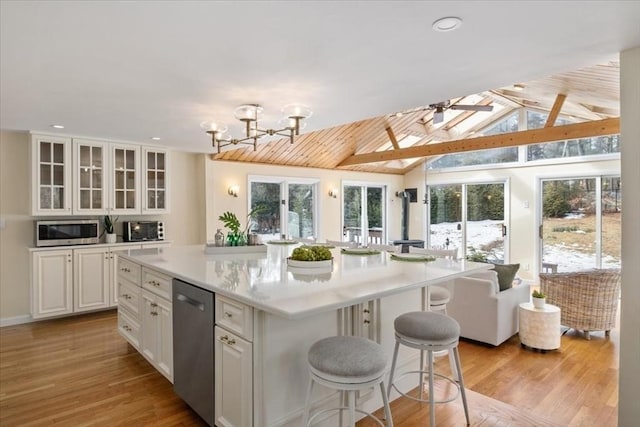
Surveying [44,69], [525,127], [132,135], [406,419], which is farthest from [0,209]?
[525,127]

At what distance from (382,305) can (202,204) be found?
4.34m

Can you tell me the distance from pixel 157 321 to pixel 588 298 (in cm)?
428

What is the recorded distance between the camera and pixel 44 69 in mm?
2473

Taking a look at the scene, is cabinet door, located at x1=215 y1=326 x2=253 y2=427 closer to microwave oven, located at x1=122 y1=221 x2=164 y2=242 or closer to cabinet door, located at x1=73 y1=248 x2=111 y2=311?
cabinet door, located at x1=73 y1=248 x2=111 y2=311

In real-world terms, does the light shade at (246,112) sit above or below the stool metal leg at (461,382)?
above

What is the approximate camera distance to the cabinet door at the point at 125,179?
4.96 m

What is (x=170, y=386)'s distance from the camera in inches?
113

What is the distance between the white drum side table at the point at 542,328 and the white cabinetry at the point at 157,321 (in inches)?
130

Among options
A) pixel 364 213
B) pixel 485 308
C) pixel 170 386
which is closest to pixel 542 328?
pixel 485 308

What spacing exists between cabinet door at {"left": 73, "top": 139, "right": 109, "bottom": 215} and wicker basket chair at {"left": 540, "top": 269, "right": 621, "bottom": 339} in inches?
226

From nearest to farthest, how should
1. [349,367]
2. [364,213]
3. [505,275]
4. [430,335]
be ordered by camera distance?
1. [349,367]
2. [430,335]
3. [505,275]
4. [364,213]

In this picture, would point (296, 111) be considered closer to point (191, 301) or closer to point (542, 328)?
point (191, 301)

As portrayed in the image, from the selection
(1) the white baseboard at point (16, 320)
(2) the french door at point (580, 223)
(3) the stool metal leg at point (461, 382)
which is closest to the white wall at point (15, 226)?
(1) the white baseboard at point (16, 320)

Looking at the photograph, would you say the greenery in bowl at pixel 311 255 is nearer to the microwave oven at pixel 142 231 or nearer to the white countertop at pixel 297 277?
the white countertop at pixel 297 277
